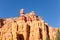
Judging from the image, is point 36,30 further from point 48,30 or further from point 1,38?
point 1,38

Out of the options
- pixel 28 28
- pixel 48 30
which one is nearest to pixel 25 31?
pixel 28 28

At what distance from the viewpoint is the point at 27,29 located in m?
86.1

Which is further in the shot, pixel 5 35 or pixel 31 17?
pixel 31 17

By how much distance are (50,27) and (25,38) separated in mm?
8334

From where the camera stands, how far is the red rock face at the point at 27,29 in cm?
8256

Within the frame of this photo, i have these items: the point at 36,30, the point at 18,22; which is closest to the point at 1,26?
the point at 18,22

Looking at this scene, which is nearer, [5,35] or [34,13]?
[5,35]

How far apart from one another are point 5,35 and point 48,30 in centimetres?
1299

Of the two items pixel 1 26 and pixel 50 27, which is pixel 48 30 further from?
pixel 1 26

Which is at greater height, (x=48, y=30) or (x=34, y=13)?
(x=34, y=13)

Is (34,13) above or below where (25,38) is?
above

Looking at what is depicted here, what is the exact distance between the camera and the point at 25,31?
85.4 metres

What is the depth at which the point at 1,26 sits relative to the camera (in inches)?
3706

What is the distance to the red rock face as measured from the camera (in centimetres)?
8256
